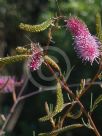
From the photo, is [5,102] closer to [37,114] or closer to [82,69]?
[37,114]

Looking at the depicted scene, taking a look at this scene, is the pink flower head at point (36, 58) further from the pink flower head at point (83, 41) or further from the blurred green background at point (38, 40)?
the blurred green background at point (38, 40)

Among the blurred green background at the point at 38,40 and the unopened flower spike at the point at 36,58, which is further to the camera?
the blurred green background at the point at 38,40

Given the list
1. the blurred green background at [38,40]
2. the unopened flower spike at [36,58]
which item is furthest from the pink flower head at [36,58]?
the blurred green background at [38,40]

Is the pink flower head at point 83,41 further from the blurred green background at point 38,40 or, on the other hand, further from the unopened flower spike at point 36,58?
the blurred green background at point 38,40

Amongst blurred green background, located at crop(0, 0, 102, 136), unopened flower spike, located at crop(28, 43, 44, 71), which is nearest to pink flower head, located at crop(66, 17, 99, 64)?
unopened flower spike, located at crop(28, 43, 44, 71)

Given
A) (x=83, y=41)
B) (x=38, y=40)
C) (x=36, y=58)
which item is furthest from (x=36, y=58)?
(x=38, y=40)

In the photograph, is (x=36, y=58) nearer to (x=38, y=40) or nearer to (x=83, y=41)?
(x=83, y=41)
